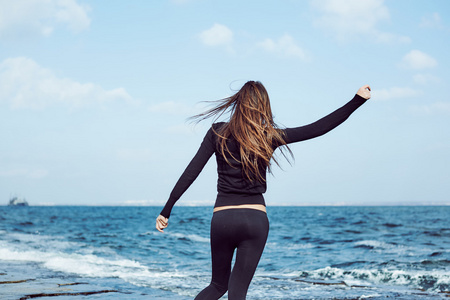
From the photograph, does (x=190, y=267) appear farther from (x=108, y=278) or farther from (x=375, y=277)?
(x=375, y=277)

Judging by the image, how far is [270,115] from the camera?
2963 millimetres

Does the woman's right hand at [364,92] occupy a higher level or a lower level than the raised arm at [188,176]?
higher

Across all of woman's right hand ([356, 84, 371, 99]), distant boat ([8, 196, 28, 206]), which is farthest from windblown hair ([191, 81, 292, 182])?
distant boat ([8, 196, 28, 206])

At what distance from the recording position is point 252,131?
2.87 metres

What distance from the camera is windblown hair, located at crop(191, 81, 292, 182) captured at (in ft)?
9.35

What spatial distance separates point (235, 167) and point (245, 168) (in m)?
0.07

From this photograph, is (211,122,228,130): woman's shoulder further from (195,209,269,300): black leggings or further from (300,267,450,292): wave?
(300,267,450,292): wave

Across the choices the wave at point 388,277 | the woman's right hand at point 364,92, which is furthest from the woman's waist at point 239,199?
the wave at point 388,277

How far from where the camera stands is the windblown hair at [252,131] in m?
2.85

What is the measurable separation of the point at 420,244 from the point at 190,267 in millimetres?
9604

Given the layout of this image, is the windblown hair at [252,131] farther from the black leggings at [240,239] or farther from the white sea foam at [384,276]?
the white sea foam at [384,276]

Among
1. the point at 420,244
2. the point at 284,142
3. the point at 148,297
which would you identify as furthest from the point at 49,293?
the point at 420,244

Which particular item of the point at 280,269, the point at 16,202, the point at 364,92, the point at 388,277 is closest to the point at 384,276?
the point at 388,277

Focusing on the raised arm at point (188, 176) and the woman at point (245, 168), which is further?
the raised arm at point (188, 176)
